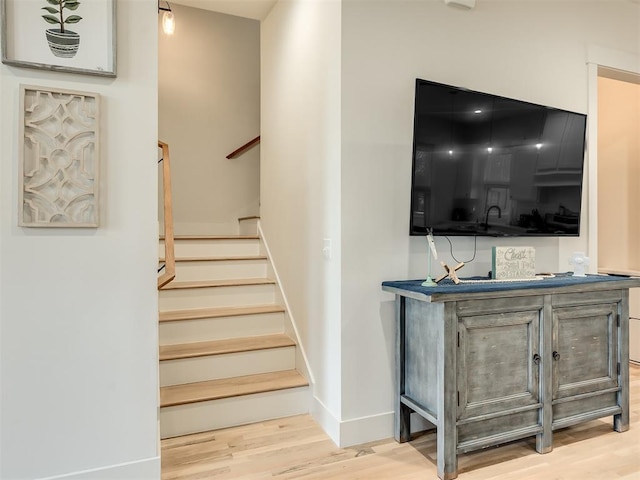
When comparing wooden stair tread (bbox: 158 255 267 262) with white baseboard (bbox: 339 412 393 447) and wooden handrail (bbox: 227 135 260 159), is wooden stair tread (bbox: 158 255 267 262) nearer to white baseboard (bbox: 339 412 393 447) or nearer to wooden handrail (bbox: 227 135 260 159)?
wooden handrail (bbox: 227 135 260 159)

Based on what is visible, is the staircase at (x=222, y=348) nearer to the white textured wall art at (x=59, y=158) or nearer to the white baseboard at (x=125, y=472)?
the white baseboard at (x=125, y=472)

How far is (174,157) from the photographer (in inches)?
173

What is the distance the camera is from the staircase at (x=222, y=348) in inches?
96.9

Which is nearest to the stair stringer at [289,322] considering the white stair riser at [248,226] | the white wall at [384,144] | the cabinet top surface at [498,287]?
the white stair riser at [248,226]

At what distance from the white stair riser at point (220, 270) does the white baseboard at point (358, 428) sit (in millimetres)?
1492

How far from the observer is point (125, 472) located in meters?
1.87

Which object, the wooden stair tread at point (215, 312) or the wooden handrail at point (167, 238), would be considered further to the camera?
the wooden stair tread at point (215, 312)

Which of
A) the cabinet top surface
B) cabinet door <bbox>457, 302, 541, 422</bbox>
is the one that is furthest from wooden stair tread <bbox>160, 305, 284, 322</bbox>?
cabinet door <bbox>457, 302, 541, 422</bbox>

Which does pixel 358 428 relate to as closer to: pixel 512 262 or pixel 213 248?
pixel 512 262

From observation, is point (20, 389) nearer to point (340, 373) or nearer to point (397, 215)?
point (340, 373)

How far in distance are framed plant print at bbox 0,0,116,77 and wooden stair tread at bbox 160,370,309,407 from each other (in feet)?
5.81

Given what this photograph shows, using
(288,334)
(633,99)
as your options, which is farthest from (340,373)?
(633,99)

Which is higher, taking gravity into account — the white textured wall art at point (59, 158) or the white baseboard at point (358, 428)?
the white textured wall art at point (59, 158)

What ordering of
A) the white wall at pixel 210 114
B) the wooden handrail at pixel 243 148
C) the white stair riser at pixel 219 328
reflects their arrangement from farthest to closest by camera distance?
the wooden handrail at pixel 243 148 → the white wall at pixel 210 114 → the white stair riser at pixel 219 328
